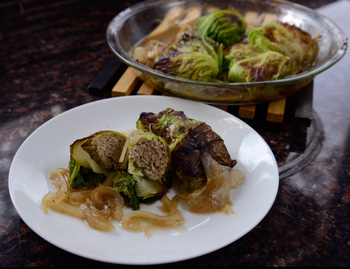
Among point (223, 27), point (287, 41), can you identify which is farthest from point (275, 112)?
point (223, 27)

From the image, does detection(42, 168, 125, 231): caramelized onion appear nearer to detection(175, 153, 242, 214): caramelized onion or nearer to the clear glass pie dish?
detection(175, 153, 242, 214): caramelized onion

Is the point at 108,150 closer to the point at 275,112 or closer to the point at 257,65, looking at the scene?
the point at 275,112

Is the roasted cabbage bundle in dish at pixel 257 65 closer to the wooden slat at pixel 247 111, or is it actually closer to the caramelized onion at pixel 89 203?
the wooden slat at pixel 247 111

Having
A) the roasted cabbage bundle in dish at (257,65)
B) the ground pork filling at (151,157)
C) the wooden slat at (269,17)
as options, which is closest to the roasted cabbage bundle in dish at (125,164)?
the ground pork filling at (151,157)

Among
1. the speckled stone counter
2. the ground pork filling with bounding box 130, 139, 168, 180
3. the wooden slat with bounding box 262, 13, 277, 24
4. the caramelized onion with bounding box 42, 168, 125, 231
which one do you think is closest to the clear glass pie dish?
the wooden slat with bounding box 262, 13, 277, 24

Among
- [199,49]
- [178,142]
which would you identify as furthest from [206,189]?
A: [199,49]

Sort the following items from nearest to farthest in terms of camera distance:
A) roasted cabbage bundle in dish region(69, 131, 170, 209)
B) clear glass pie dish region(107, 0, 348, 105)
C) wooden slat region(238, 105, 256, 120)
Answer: roasted cabbage bundle in dish region(69, 131, 170, 209) → clear glass pie dish region(107, 0, 348, 105) → wooden slat region(238, 105, 256, 120)

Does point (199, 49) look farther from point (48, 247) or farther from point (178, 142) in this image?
point (48, 247)
